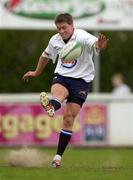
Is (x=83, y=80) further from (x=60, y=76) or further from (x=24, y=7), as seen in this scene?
(x=24, y=7)

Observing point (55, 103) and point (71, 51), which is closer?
point (55, 103)

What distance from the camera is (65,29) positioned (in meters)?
11.6

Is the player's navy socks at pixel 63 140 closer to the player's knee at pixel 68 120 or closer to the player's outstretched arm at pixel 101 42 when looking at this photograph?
the player's knee at pixel 68 120

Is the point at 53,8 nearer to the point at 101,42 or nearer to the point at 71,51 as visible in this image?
the point at 71,51

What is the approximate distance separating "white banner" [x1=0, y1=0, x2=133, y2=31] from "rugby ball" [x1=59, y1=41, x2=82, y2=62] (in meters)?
10.4

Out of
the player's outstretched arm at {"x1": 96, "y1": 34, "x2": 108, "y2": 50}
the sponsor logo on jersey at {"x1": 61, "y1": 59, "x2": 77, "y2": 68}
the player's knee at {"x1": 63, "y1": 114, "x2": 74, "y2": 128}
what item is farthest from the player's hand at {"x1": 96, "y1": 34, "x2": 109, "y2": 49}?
the player's knee at {"x1": 63, "y1": 114, "x2": 74, "y2": 128}

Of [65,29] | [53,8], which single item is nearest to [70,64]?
[65,29]

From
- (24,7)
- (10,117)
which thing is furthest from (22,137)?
(24,7)

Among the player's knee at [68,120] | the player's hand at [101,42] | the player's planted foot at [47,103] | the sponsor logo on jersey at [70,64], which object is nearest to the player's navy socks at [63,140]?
the player's knee at [68,120]

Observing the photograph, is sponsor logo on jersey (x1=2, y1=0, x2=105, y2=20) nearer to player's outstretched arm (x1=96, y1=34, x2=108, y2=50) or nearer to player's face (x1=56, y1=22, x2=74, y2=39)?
player's face (x1=56, y1=22, x2=74, y2=39)

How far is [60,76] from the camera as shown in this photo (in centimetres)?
1189

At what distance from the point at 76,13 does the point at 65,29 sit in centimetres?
1068

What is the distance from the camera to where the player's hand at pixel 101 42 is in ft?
36.7

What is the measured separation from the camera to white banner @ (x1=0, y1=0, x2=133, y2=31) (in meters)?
22.1
